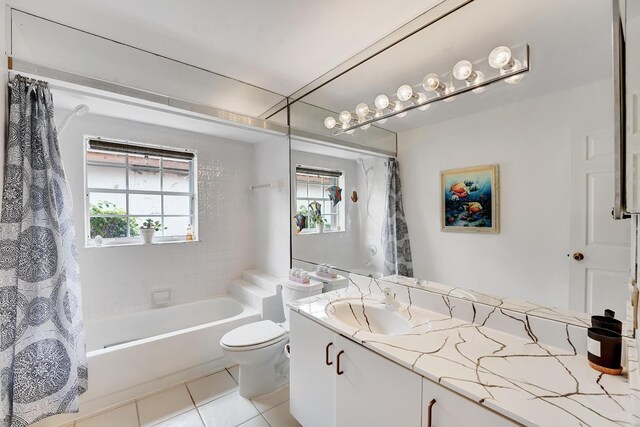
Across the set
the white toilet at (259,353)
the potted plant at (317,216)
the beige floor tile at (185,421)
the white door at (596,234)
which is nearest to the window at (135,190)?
the potted plant at (317,216)

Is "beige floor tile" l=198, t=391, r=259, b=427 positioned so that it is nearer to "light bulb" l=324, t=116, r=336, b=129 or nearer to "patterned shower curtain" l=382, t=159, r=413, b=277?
"patterned shower curtain" l=382, t=159, r=413, b=277

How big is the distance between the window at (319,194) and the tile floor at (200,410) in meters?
1.35

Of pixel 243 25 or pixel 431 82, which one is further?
pixel 243 25

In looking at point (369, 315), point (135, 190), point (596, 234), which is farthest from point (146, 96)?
point (596, 234)

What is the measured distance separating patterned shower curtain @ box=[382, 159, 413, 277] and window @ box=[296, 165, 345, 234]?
1.54 feet

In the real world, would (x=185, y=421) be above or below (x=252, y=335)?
below

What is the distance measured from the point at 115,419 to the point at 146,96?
222cm

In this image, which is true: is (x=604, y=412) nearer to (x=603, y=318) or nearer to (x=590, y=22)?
(x=603, y=318)

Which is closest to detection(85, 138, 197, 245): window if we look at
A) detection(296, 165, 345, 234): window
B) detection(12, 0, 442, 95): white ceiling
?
detection(12, 0, 442, 95): white ceiling

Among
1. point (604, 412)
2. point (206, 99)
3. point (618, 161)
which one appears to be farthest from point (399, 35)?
point (604, 412)

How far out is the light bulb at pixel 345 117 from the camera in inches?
79.0

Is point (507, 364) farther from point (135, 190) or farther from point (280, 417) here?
point (135, 190)

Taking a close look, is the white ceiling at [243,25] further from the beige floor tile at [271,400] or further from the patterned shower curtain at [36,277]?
the beige floor tile at [271,400]

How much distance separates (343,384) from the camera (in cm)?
121
